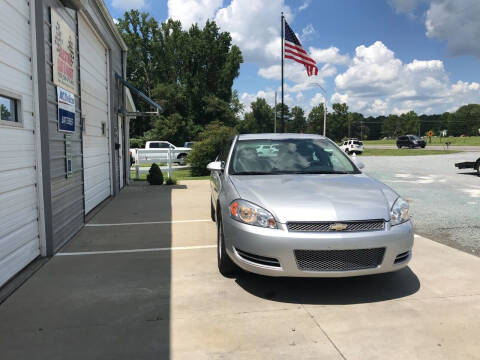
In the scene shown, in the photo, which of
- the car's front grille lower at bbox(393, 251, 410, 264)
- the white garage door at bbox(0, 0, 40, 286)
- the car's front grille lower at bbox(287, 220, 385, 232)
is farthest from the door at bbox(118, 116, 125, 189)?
the car's front grille lower at bbox(393, 251, 410, 264)

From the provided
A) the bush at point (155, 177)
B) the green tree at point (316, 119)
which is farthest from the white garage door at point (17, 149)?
the green tree at point (316, 119)

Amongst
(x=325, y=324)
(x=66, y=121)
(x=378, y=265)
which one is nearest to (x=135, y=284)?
(x=325, y=324)

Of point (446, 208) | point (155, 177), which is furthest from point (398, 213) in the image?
point (155, 177)

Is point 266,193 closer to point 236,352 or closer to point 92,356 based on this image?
point 236,352

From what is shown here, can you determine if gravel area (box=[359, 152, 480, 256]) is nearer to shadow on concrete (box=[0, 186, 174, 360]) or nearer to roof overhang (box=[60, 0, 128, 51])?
shadow on concrete (box=[0, 186, 174, 360])

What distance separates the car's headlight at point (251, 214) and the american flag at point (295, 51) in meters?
15.2

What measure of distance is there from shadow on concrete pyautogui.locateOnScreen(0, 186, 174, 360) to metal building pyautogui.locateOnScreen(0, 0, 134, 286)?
0.46 m

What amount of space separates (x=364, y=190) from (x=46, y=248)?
13.2ft

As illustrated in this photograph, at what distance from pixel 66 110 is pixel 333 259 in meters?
4.67

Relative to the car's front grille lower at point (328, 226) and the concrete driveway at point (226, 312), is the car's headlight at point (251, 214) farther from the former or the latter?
the concrete driveway at point (226, 312)

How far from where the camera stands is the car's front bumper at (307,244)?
3.43m

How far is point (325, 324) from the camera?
3.23m

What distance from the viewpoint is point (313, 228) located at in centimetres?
349

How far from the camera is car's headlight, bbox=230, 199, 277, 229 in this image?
359cm
